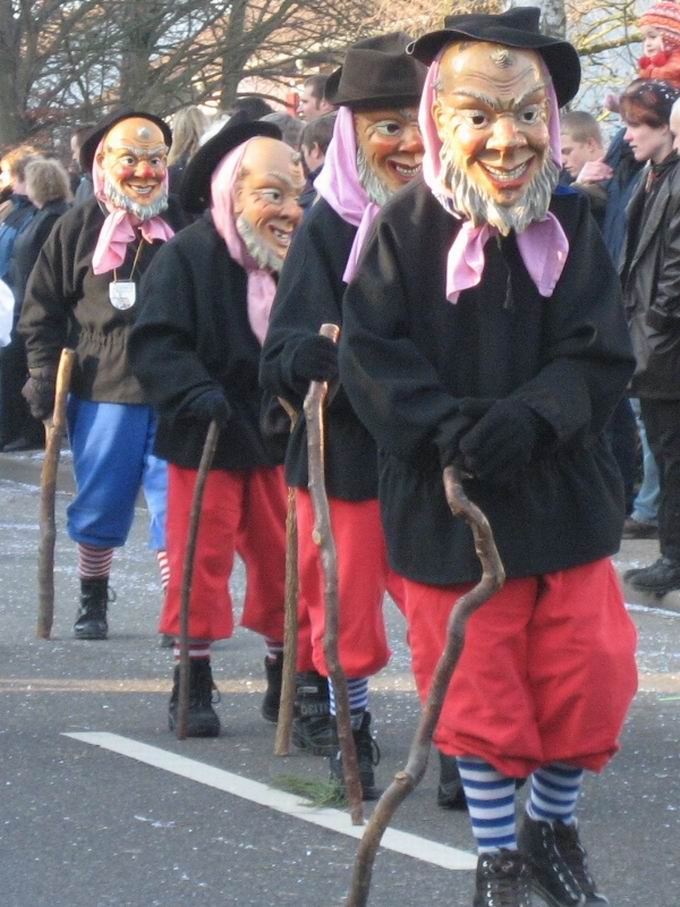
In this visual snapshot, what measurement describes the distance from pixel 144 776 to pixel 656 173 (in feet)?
13.0

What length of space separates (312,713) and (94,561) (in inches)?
79.1

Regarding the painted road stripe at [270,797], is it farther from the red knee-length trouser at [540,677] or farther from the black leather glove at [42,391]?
the black leather glove at [42,391]

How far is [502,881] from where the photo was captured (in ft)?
12.7

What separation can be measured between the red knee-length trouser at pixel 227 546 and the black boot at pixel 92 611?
159 centimetres

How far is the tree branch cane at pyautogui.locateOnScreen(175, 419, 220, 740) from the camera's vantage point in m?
5.64

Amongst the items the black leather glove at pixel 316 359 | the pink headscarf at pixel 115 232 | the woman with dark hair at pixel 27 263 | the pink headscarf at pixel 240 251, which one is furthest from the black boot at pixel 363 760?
the woman with dark hair at pixel 27 263

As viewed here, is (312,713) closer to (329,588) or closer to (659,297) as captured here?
(329,588)

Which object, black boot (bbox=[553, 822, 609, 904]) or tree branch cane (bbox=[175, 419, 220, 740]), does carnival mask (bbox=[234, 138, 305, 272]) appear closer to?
tree branch cane (bbox=[175, 419, 220, 740])

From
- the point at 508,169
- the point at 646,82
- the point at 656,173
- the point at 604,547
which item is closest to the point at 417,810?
the point at 604,547

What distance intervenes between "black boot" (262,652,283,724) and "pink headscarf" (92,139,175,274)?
185 centimetres

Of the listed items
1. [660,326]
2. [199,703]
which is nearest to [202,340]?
[199,703]

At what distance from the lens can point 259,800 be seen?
5078mm

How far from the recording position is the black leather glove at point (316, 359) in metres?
4.86

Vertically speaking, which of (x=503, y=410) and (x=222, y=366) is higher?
(x=503, y=410)
